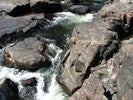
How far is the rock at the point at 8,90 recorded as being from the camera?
14814mm

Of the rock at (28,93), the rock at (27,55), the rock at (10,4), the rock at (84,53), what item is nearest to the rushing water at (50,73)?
the rock at (28,93)

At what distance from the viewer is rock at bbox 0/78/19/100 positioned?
14.8m

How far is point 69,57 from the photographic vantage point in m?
16.5

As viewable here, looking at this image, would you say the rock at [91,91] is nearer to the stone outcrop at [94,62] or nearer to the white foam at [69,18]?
the stone outcrop at [94,62]

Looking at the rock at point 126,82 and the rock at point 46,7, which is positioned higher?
the rock at point 126,82

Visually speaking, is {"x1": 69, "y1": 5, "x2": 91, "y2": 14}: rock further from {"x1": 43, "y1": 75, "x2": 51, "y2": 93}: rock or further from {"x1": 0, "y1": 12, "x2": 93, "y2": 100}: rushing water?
{"x1": 43, "y1": 75, "x2": 51, "y2": 93}: rock

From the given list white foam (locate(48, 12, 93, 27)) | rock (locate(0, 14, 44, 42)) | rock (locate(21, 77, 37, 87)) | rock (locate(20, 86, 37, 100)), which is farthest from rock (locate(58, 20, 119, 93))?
rock (locate(0, 14, 44, 42))

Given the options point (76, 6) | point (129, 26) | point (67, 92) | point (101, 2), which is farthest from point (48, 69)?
point (101, 2)

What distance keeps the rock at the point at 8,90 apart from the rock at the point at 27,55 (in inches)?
65.7

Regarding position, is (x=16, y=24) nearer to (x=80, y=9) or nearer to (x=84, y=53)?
(x=80, y=9)

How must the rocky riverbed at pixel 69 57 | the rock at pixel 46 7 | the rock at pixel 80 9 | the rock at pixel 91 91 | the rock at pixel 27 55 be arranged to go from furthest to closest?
the rock at pixel 46 7 → the rock at pixel 80 9 → the rock at pixel 27 55 → the rocky riverbed at pixel 69 57 → the rock at pixel 91 91

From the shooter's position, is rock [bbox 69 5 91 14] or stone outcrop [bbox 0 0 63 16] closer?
rock [bbox 69 5 91 14]

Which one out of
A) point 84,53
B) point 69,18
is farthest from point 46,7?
point 84,53

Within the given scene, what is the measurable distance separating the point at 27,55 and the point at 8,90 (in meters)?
3.09
